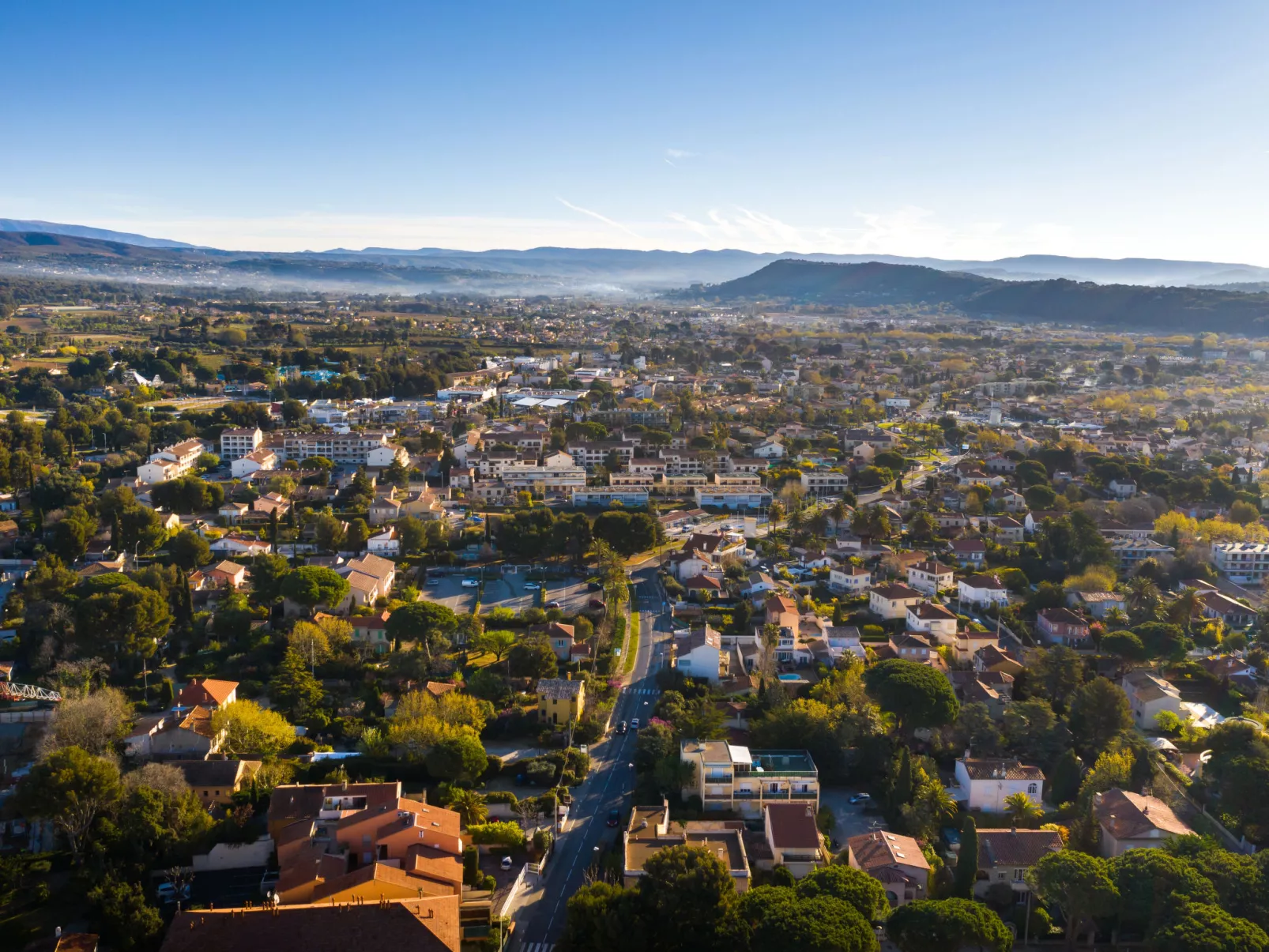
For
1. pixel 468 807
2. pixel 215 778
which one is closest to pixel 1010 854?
pixel 468 807

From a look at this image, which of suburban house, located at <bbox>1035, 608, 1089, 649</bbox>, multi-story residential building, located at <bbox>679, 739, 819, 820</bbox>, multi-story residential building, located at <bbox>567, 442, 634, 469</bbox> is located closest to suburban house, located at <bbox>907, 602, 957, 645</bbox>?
suburban house, located at <bbox>1035, 608, 1089, 649</bbox>

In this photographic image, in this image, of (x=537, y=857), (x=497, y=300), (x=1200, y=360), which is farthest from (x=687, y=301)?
(x=537, y=857)

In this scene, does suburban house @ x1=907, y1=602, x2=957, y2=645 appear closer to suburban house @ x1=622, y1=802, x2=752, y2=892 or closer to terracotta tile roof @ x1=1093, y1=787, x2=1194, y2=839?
terracotta tile roof @ x1=1093, y1=787, x2=1194, y2=839

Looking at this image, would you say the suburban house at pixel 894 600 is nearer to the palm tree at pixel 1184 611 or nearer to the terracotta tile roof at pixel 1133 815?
the palm tree at pixel 1184 611

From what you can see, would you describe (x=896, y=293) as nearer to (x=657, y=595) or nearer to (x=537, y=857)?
(x=657, y=595)

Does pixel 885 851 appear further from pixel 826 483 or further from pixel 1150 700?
pixel 826 483
